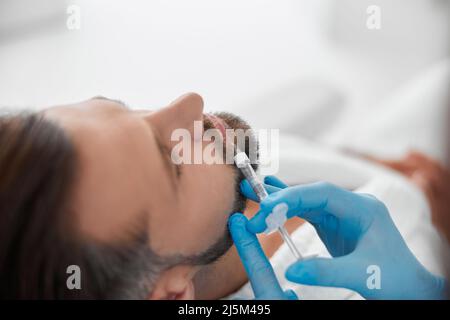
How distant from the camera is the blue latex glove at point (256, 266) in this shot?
0.70 meters

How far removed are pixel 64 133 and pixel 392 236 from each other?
0.49 meters

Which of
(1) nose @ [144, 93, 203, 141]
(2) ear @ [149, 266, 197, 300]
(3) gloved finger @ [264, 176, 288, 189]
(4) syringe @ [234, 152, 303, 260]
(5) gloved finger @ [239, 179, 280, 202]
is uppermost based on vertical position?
(1) nose @ [144, 93, 203, 141]

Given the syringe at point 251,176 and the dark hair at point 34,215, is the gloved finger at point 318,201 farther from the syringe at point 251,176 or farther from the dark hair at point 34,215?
the dark hair at point 34,215

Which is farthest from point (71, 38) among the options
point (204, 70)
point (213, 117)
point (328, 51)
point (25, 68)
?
point (328, 51)

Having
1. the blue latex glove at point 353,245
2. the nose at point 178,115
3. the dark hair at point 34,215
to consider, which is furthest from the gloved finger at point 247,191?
the dark hair at point 34,215

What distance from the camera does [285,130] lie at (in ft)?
4.86

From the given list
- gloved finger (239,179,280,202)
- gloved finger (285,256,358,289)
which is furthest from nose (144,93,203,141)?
gloved finger (285,256,358,289)

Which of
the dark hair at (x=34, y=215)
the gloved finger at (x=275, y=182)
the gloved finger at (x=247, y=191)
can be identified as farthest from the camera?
the gloved finger at (x=275, y=182)

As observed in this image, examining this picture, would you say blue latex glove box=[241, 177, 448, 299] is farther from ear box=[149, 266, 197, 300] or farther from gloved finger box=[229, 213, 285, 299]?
ear box=[149, 266, 197, 300]

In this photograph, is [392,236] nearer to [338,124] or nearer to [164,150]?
[164,150]

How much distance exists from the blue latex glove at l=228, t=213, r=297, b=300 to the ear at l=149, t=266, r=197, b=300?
92mm

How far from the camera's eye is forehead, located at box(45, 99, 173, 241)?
0.65 metres

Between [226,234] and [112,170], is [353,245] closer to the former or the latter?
[226,234]
